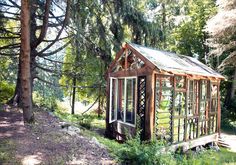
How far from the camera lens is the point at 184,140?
26.5ft

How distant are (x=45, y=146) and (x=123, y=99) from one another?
181 inches

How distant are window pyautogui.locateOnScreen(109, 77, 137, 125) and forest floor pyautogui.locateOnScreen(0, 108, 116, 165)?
2655 mm

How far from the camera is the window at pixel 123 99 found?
28.1 feet

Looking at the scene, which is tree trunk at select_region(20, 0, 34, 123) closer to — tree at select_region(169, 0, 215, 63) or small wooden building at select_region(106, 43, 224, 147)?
small wooden building at select_region(106, 43, 224, 147)

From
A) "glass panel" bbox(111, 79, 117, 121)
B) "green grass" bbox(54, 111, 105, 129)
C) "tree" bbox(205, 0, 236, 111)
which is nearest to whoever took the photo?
"glass panel" bbox(111, 79, 117, 121)

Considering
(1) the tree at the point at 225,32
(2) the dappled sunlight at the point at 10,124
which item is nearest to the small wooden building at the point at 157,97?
(2) the dappled sunlight at the point at 10,124

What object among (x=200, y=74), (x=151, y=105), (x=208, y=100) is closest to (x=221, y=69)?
(x=208, y=100)

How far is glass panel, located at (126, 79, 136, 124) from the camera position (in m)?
8.54

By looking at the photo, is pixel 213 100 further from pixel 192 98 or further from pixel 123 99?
pixel 123 99

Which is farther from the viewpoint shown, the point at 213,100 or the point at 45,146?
the point at 213,100

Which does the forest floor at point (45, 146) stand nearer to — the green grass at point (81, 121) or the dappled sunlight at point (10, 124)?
the dappled sunlight at point (10, 124)

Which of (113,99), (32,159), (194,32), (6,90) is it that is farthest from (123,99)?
(194,32)

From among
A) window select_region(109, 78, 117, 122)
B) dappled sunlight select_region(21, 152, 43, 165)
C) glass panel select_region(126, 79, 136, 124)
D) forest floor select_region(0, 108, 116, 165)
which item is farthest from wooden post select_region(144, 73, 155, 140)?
dappled sunlight select_region(21, 152, 43, 165)

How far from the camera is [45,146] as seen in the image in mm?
4930
